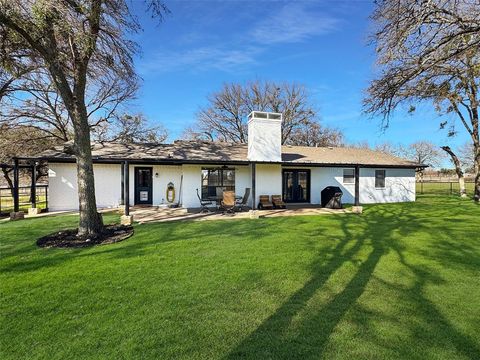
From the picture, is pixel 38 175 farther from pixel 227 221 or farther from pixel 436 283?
pixel 436 283

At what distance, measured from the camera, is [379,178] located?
18109 millimetres

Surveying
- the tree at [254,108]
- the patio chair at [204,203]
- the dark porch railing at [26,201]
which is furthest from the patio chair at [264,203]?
the tree at [254,108]

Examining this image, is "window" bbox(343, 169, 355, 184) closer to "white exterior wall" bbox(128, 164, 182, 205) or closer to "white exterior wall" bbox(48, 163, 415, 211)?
"white exterior wall" bbox(48, 163, 415, 211)

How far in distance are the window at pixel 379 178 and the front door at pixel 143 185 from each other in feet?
43.2

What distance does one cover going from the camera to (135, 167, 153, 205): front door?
15000mm

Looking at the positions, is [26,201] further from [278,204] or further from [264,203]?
[278,204]

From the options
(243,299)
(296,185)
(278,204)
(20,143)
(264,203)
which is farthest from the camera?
(20,143)

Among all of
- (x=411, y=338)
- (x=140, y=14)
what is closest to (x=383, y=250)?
(x=411, y=338)

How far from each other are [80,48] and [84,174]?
3179 millimetres

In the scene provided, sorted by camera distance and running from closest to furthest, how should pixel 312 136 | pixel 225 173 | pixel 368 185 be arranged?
pixel 225 173, pixel 368 185, pixel 312 136

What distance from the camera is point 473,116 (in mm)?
19438

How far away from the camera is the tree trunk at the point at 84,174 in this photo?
7906 millimetres

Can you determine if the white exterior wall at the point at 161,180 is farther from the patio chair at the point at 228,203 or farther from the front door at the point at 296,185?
the front door at the point at 296,185

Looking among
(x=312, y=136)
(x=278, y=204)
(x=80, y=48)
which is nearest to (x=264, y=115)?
(x=278, y=204)
